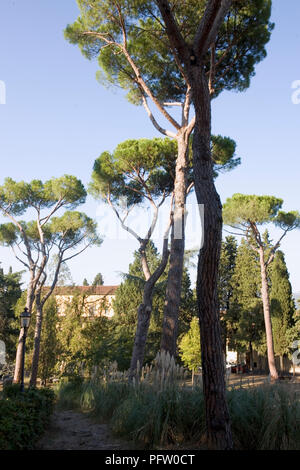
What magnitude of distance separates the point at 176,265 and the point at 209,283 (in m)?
3.75

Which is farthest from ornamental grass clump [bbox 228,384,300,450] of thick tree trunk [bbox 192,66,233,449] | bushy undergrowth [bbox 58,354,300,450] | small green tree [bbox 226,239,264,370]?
small green tree [bbox 226,239,264,370]

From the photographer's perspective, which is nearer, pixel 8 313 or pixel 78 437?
pixel 78 437

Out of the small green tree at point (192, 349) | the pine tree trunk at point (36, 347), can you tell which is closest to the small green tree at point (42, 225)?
the pine tree trunk at point (36, 347)

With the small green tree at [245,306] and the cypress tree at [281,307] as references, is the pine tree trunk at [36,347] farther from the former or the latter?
the cypress tree at [281,307]

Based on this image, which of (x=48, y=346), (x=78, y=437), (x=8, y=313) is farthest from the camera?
(x=8, y=313)

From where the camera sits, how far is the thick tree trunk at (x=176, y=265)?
680cm

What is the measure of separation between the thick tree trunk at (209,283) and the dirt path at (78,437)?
3.76 feet

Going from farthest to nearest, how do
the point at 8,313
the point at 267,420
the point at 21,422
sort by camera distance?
the point at 8,313 < the point at 21,422 < the point at 267,420

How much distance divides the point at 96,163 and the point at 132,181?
1.38 metres

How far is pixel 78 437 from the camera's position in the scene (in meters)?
4.43

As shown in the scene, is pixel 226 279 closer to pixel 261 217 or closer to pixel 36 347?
pixel 261 217

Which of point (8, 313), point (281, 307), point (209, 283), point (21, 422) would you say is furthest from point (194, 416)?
point (8, 313)

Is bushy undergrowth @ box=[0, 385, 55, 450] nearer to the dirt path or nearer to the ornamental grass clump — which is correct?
the dirt path
